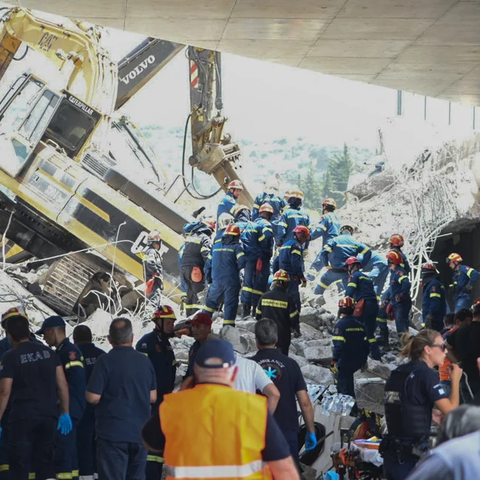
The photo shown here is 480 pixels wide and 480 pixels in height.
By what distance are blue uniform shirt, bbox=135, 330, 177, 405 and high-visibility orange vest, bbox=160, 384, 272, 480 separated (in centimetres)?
480

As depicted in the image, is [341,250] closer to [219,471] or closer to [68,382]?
[68,382]

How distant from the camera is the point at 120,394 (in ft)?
25.1

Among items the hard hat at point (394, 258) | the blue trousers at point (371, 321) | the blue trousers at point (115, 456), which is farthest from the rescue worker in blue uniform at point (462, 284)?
the blue trousers at point (115, 456)

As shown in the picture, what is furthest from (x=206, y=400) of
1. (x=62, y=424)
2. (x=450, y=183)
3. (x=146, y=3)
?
(x=450, y=183)

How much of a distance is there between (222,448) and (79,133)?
1571 cm

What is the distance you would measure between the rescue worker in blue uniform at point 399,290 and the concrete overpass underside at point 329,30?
3.26 meters

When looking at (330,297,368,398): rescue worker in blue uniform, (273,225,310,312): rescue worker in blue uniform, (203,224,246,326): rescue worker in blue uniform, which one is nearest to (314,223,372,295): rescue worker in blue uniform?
(273,225,310,312): rescue worker in blue uniform

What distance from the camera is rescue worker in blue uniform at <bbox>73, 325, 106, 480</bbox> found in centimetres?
949

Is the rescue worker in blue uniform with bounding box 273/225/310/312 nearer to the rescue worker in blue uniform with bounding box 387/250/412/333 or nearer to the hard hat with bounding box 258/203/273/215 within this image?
the hard hat with bounding box 258/203/273/215

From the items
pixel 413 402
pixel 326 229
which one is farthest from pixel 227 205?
pixel 413 402

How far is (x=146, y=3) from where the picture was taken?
34.8ft

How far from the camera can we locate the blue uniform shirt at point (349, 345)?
12859 mm

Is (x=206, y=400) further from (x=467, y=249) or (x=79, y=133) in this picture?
(x=467, y=249)

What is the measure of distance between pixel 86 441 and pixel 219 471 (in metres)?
5.28
